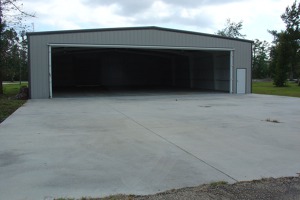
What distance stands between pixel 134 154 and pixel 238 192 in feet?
7.98

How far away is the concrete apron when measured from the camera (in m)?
4.64

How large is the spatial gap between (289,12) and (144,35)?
2873 cm

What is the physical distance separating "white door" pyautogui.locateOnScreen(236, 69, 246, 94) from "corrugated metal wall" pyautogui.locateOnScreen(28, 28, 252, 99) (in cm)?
29

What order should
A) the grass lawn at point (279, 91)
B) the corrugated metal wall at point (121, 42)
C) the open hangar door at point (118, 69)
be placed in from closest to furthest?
the corrugated metal wall at point (121, 42) → the grass lawn at point (279, 91) → the open hangar door at point (118, 69)

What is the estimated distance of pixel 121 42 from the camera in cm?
2178

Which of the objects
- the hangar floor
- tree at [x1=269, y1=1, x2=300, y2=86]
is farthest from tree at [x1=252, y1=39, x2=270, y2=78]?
the hangar floor

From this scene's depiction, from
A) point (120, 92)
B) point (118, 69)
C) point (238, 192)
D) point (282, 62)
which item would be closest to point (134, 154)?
point (238, 192)

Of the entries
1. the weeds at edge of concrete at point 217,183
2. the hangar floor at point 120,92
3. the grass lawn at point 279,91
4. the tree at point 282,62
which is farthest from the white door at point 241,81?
the weeds at edge of concrete at point 217,183

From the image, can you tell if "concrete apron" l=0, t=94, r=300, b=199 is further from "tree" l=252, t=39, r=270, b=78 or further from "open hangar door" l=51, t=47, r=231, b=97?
"tree" l=252, t=39, r=270, b=78

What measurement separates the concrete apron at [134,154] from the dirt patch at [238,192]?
22 centimetres

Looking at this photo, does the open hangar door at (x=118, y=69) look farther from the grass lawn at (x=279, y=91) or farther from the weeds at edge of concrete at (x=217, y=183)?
the weeds at edge of concrete at (x=217, y=183)

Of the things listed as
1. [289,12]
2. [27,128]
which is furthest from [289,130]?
[289,12]

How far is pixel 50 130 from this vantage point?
891 centimetres

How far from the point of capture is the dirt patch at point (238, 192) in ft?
13.6
